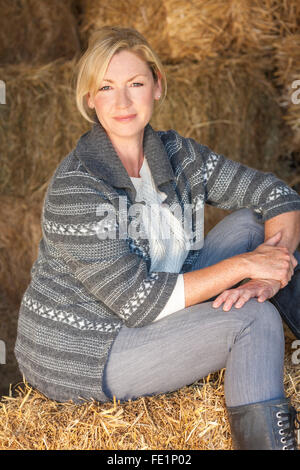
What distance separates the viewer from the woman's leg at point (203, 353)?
1269 millimetres

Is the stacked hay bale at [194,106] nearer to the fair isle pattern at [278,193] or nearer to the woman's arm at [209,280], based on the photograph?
the fair isle pattern at [278,193]

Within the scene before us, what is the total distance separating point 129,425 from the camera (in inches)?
52.5

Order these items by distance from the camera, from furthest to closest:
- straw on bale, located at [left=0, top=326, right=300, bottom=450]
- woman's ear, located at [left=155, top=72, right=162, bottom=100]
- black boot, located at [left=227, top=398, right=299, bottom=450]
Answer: woman's ear, located at [left=155, top=72, right=162, bottom=100] < straw on bale, located at [left=0, top=326, right=300, bottom=450] < black boot, located at [left=227, top=398, right=299, bottom=450]

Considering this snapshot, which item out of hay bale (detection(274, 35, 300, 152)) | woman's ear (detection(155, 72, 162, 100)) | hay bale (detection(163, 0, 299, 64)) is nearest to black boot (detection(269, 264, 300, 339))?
woman's ear (detection(155, 72, 162, 100))

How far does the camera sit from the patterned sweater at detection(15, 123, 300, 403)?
1354 millimetres

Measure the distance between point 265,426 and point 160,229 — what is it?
538mm

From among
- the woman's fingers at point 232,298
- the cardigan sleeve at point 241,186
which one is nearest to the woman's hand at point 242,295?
the woman's fingers at point 232,298

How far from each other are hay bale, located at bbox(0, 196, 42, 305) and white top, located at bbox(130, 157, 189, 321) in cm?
94

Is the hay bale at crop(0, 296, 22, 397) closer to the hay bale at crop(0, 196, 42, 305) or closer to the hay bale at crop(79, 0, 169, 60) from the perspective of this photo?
the hay bale at crop(0, 196, 42, 305)

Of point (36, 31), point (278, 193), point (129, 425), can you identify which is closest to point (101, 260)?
point (129, 425)

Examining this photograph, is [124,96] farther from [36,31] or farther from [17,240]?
[36,31]
